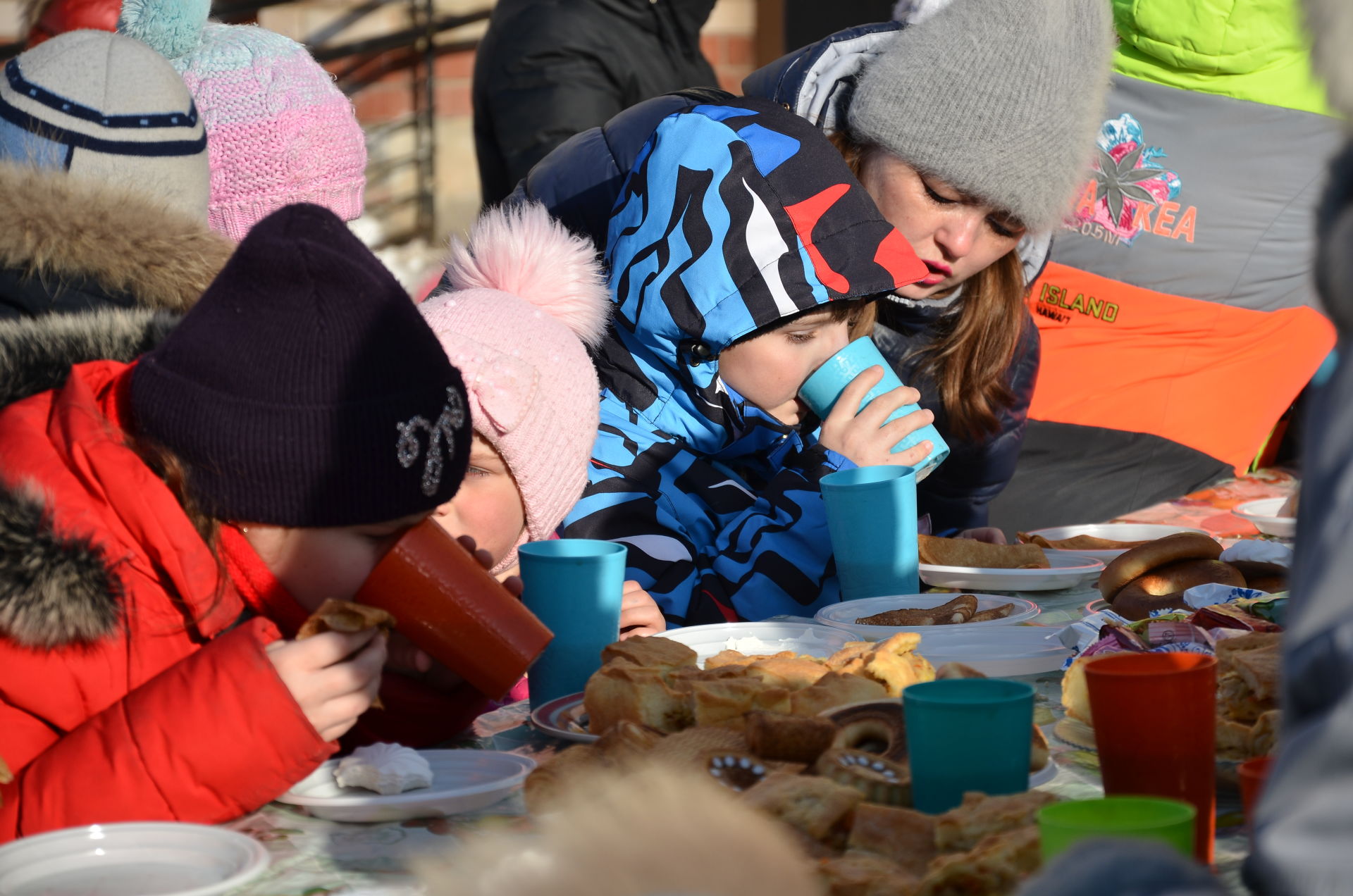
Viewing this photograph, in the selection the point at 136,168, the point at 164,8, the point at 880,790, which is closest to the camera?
the point at 880,790

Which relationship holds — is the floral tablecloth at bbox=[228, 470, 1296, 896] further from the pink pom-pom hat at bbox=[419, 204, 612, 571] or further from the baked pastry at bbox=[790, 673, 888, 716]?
the pink pom-pom hat at bbox=[419, 204, 612, 571]

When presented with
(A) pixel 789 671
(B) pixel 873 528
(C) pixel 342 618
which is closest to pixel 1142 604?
(B) pixel 873 528

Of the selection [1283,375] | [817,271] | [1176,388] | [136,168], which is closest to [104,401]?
[136,168]

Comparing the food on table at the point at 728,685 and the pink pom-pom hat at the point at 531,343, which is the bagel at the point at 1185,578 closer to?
the food on table at the point at 728,685

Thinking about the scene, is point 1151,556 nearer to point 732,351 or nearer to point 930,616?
point 930,616

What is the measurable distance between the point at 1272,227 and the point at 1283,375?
1.55ft

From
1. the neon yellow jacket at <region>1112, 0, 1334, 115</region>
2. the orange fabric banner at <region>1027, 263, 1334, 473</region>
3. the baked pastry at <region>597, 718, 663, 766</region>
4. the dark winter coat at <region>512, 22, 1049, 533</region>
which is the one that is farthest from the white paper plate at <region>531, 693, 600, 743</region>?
the neon yellow jacket at <region>1112, 0, 1334, 115</region>

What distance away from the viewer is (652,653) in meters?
1.39

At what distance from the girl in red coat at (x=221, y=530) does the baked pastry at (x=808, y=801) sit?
42 centimetres

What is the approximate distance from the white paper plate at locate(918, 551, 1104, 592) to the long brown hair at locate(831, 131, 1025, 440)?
85cm

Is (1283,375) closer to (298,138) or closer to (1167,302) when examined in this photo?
(1167,302)

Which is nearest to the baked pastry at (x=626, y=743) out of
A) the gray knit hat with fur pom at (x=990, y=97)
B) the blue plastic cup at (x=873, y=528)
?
the blue plastic cup at (x=873, y=528)

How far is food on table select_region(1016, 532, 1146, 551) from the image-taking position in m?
2.32

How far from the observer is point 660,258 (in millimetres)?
2244
